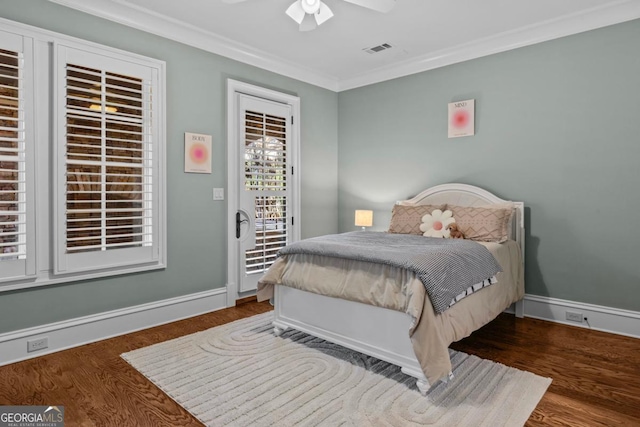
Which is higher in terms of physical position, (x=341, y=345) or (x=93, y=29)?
(x=93, y=29)

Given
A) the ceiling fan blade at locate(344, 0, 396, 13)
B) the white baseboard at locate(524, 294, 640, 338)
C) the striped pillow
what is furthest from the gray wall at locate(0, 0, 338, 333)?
the white baseboard at locate(524, 294, 640, 338)

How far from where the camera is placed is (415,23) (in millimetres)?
3338

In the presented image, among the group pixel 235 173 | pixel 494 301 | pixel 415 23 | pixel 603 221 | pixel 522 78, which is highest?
pixel 415 23

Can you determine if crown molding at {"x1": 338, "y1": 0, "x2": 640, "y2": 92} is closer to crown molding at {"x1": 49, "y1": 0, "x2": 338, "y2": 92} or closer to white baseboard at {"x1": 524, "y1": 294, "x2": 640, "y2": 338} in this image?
crown molding at {"x1": 49, "y1": 0, "x2": 338, "y2": 92}

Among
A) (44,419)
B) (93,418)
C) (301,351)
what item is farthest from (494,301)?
(44,419)

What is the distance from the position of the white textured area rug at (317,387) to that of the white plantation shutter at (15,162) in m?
1.01

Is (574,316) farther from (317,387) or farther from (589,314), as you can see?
(317,387)

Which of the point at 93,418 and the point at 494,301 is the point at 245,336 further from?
the point at 494,301

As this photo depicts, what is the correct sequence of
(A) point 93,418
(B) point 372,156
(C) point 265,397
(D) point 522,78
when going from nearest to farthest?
(A) point 93,418
(C) point 265,397
(D) point 522,78
(B) point 372,156

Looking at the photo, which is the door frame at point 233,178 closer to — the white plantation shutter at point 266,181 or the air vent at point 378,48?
the white plantation shutter at point 266,181

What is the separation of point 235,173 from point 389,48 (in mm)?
2075

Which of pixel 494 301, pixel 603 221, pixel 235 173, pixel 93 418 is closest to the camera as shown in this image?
pixel 93 418

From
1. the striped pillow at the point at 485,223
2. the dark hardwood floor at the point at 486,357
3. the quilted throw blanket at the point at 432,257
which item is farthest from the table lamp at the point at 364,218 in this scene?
the dark hardwood floor at the point at 486,357

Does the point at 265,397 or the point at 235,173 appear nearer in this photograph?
the point at 265,397
